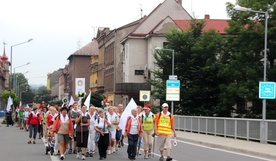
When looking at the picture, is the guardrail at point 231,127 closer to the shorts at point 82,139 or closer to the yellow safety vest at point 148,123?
the yellow safety vest at point 148,123

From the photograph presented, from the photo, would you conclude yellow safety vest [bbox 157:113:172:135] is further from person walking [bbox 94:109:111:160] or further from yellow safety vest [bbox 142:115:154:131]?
person walking [bbox 94:109:111:160]

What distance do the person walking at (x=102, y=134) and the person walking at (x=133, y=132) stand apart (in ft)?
2.11

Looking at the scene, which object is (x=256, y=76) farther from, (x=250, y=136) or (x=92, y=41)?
(x=92, y=41)

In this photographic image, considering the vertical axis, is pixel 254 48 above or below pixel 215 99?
above

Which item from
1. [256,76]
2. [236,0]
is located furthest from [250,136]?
[236,0]

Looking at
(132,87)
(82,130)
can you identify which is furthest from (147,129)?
(132,87)

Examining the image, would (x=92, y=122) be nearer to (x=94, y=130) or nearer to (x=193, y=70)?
(x=94, y=130)

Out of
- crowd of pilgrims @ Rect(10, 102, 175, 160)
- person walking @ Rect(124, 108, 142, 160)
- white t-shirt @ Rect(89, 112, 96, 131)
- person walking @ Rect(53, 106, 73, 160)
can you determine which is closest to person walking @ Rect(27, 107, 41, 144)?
crowd of pilgrims @ Rect(10, 102, 175, 160)

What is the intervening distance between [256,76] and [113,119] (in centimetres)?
2477

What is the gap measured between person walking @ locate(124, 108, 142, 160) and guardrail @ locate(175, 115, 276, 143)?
922cm

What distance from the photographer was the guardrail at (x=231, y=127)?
25562mm

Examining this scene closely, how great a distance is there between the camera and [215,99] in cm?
5169

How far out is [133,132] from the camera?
17906 mm

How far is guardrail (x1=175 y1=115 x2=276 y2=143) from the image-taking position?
2556cm
